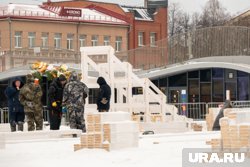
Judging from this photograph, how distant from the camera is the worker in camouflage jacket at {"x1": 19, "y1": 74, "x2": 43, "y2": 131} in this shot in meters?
21.8

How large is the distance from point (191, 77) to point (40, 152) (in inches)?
1338

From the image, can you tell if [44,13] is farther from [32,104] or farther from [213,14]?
[32,104]

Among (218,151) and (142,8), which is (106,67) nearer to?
(218,151)

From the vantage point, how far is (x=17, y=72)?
47406 millimetres

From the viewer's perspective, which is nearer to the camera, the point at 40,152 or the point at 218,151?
the point at 218,151

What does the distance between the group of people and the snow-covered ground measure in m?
2.25

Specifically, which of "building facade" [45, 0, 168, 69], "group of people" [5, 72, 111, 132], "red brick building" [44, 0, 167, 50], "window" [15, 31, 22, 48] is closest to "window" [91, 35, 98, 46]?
"building facade" [45, 0, 168, 69]

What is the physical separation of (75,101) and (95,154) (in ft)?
19.6

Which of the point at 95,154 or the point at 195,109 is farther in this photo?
the point at 195,109

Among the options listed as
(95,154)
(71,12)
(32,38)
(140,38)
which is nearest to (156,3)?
(140,38)

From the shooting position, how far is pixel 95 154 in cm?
1517

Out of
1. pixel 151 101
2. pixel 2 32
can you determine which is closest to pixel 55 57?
pixel 2 32

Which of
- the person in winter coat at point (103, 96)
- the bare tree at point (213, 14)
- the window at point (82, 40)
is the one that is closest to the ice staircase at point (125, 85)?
the person in winter coat at point (103, 96)

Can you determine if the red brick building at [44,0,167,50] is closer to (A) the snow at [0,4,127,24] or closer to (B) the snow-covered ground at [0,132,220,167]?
(A) the snow at [0,4,127,24]
